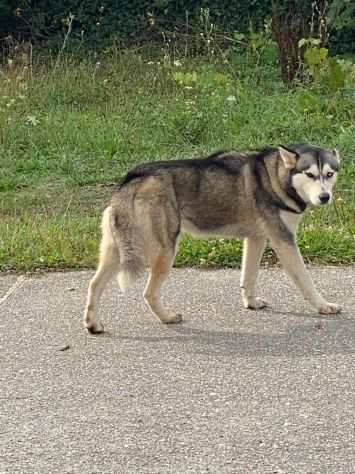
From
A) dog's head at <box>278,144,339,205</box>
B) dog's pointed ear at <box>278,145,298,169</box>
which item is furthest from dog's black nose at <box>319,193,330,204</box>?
dog's pointed ear at <box>278,145,298,169</box>

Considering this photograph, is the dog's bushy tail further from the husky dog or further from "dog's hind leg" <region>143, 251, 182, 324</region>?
"dog's hind leg" <region>143, 251, 182, 324</region>

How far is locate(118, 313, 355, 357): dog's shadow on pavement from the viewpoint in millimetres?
5406

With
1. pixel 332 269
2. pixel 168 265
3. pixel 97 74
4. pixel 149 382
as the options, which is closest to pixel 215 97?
pixel 97 74

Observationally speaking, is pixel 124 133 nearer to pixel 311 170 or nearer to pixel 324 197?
pixel 311 170

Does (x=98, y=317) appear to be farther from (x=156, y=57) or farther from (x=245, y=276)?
(x=156, y=57)

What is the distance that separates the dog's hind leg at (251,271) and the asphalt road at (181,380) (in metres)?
0.09

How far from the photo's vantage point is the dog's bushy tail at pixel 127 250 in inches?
224

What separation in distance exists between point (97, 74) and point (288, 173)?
23.4ft

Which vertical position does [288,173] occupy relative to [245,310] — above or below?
above

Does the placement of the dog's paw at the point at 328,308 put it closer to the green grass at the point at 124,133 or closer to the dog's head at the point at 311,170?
the dog's head at the point at 311,170

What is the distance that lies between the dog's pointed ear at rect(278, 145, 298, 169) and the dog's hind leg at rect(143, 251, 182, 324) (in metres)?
0.90

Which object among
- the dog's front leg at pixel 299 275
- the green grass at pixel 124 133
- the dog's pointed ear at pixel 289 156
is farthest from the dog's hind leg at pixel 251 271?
the green grass at pixel 124 133

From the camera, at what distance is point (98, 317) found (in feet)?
19.3

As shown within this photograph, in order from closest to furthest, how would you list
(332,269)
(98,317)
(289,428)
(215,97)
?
(289,428) → (98,317) → (332,269) → (215,97)
